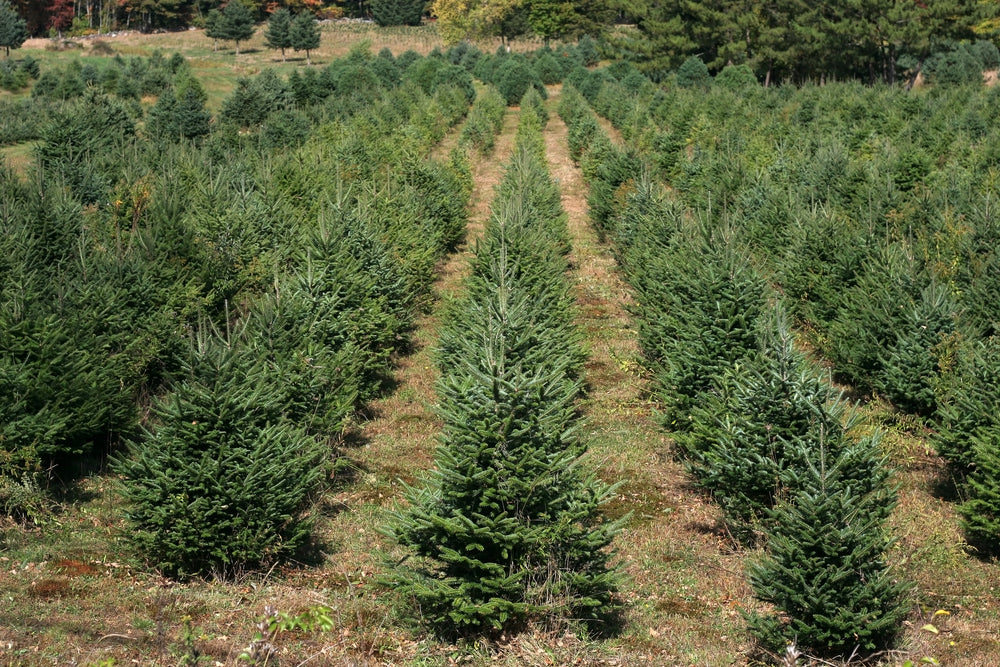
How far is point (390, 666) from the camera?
10.1 metres

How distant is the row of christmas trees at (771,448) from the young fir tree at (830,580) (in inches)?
0.6

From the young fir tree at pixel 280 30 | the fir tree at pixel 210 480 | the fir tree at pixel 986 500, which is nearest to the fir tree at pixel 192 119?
the fir tree at pixel 210 480

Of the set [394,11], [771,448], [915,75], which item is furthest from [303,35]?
[771,448]

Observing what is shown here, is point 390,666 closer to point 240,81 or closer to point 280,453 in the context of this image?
point 280,453

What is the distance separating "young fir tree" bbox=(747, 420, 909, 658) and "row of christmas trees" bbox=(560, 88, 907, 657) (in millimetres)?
15

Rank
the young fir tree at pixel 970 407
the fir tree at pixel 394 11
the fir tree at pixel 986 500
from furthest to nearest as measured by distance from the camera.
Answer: the fir tree at pixel 394 11 < the young fir tree at pixel 970 407 < the fir tree at pixel 986 500

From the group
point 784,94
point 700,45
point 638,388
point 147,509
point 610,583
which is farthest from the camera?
point 700,45

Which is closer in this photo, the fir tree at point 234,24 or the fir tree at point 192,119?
the fir tree at point 192,119

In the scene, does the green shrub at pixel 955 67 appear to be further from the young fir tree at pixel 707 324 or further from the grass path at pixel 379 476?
the young fir tree at pixel 707 324

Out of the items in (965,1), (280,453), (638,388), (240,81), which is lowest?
(638,388)

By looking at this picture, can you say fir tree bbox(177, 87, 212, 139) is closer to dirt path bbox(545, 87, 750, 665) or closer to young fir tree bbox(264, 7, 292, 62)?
dirt path bbox(545, 87, 750, 665)

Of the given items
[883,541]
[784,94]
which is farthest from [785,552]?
[784,94]

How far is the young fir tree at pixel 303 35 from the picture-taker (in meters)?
88.9

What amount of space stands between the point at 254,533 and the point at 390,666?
3.20 m
